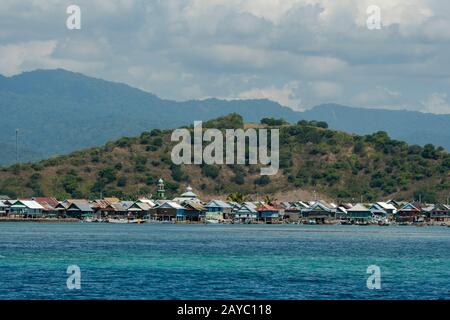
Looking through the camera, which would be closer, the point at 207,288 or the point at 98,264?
the point at 207,288

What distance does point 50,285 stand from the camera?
6719cm

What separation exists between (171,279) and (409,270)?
24845mm

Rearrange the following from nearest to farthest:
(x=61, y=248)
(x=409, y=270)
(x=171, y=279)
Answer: (x=171, y=279) < (x=409, y=270) < (x=61, y=248)

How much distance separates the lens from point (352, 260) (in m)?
98.9
